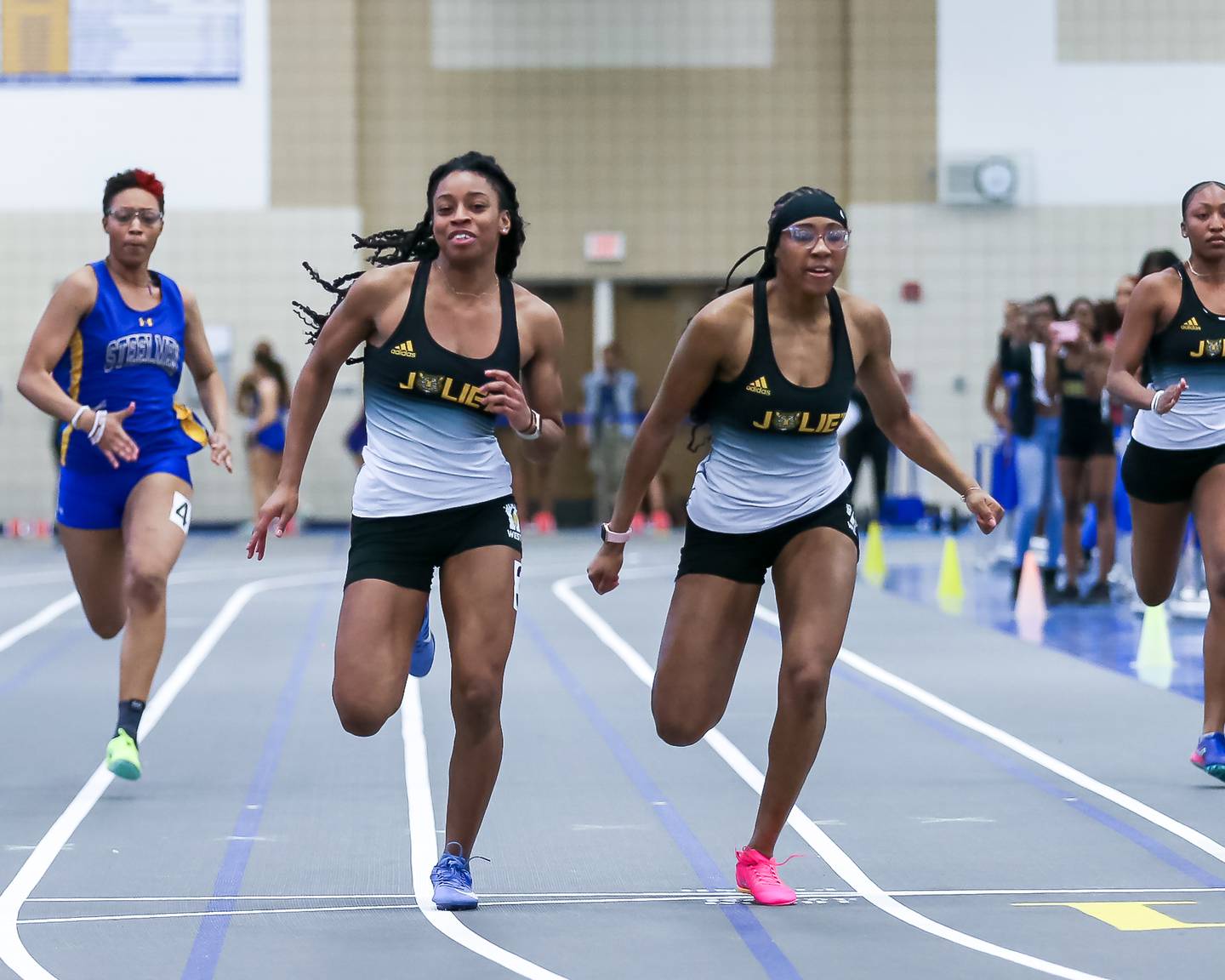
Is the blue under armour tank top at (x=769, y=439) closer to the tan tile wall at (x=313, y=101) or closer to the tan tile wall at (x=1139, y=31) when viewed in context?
the tan tile wall at (x=313, y=101)

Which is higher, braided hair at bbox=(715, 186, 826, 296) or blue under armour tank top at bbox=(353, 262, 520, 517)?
braided hair at bbox=(715, 186, 826, 296)

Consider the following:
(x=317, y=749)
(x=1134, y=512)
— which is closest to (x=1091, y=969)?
(x=1134, y=512)

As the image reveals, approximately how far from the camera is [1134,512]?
7.41 metres

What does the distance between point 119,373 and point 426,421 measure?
2424 millimetres

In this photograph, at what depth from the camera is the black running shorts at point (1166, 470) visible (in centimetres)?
720

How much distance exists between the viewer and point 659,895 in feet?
17.8

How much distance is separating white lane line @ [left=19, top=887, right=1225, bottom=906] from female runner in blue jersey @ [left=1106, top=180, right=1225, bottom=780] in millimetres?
1724

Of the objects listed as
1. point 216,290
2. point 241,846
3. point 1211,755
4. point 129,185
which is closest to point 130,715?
point 241,846

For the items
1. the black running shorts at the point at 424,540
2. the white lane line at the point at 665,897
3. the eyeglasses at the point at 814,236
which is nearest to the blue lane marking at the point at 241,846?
the white lane line at the point at 665,897

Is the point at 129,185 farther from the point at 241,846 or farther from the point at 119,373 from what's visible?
the point at 241,846

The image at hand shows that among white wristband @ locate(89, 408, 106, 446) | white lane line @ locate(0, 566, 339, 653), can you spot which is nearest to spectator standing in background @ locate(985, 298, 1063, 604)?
white lane line @ locate(0, 566, 339, 653)

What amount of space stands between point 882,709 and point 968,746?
1.02 metres

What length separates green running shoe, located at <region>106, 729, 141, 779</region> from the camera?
22.4 ft

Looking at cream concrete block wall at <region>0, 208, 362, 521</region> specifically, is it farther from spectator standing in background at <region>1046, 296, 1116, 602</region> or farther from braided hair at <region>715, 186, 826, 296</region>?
braided hair at <region>715, 186, 826, 296</region>
